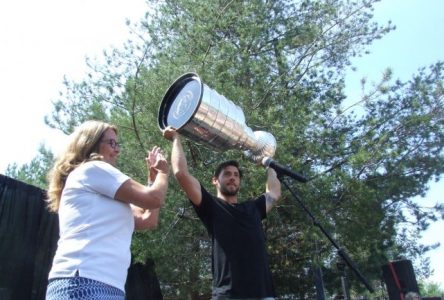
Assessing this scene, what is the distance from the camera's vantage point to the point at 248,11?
19.7 ft

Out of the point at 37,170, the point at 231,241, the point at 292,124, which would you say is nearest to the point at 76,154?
the point at 231,241

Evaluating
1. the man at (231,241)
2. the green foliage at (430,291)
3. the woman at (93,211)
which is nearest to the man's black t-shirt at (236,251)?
the man at (231,241)

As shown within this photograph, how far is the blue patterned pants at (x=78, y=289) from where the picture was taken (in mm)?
1471

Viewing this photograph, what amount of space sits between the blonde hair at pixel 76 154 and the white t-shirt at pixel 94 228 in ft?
0.30

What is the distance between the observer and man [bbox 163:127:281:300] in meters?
2.36

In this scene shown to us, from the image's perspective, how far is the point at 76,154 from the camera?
182 cm

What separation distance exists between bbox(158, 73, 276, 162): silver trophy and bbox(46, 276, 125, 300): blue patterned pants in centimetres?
134

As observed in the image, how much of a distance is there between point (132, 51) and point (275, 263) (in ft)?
Result: 11.5

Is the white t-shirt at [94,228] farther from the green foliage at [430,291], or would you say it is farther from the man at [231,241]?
the green foliage at [430,291]

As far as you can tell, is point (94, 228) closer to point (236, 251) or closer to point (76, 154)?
point (76, 154)

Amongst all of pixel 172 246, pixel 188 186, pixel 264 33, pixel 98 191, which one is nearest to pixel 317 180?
pixel 172 246

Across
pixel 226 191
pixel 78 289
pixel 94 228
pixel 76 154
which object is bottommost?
pixel 78 289

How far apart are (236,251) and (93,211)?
1.03 m

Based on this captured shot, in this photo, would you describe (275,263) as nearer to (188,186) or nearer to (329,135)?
(329,135)
